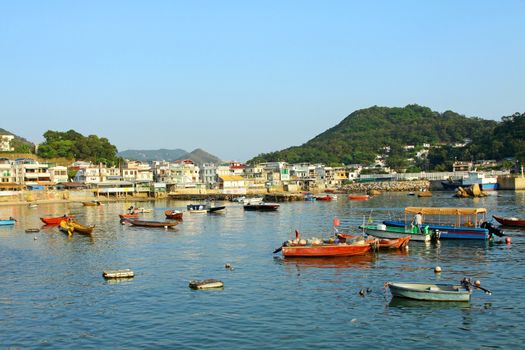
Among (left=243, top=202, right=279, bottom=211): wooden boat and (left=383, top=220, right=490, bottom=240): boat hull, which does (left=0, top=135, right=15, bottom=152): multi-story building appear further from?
(left=383, top=220, right=490, bottom=240): boat hull

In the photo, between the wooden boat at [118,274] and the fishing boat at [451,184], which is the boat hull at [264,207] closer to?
the wooden boat at [118,274]

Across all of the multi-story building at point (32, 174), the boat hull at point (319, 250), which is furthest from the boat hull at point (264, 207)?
the multi-story building at point (32, 174)

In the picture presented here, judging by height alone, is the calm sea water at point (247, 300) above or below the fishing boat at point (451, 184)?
below

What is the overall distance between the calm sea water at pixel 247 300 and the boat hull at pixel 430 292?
375 mm

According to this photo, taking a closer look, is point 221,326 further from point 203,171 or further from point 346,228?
point 203,171

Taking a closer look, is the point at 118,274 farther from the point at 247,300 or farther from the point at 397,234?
the point at 397,234

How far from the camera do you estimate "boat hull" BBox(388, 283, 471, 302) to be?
85.9ft

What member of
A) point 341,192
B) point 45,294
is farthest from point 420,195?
point 45,294

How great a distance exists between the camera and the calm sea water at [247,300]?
22047 millimetres

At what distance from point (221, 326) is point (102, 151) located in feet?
462

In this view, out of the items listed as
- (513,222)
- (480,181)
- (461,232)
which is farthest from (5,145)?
(461,232)

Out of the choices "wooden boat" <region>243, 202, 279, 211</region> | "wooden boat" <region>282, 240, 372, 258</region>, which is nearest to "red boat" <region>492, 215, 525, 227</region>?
"wooden boat" <region>282, 240, 372, 258</region>

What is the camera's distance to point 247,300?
27688 millimetres

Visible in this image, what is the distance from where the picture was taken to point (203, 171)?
497 feet
